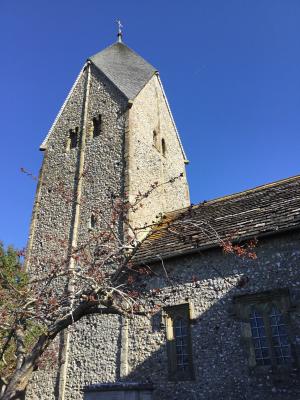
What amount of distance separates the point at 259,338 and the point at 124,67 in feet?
49.9

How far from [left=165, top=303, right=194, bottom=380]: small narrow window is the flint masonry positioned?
0.09ft

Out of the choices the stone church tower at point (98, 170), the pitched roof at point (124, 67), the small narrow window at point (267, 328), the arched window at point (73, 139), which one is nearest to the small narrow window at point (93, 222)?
the stone church tower at point (98, 170)

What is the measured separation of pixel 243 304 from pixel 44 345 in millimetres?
5091

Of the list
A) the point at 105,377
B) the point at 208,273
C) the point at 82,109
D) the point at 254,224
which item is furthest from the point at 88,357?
the point at 82,109

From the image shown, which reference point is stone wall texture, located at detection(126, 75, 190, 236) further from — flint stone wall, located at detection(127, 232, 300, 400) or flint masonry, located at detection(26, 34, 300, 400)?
flint stone wall, located at detection(127, 232, 300, 400)

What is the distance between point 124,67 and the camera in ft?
64.1

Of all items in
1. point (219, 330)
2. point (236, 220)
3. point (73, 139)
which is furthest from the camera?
point (73, 139)

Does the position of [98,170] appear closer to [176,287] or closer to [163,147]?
[163,147]

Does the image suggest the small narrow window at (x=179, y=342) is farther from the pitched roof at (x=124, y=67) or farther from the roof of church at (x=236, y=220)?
the pitched roof at (x=124, y=67)

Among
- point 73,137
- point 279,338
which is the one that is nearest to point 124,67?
point 73,137

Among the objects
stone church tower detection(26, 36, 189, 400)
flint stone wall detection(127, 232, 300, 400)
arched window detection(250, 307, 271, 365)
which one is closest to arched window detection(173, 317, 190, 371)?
flint stone wall detection(127, 232, 300, 400)

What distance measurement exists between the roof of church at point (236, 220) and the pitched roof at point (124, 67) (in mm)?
6877

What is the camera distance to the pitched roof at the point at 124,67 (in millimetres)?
17559

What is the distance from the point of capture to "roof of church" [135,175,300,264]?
995 cm
